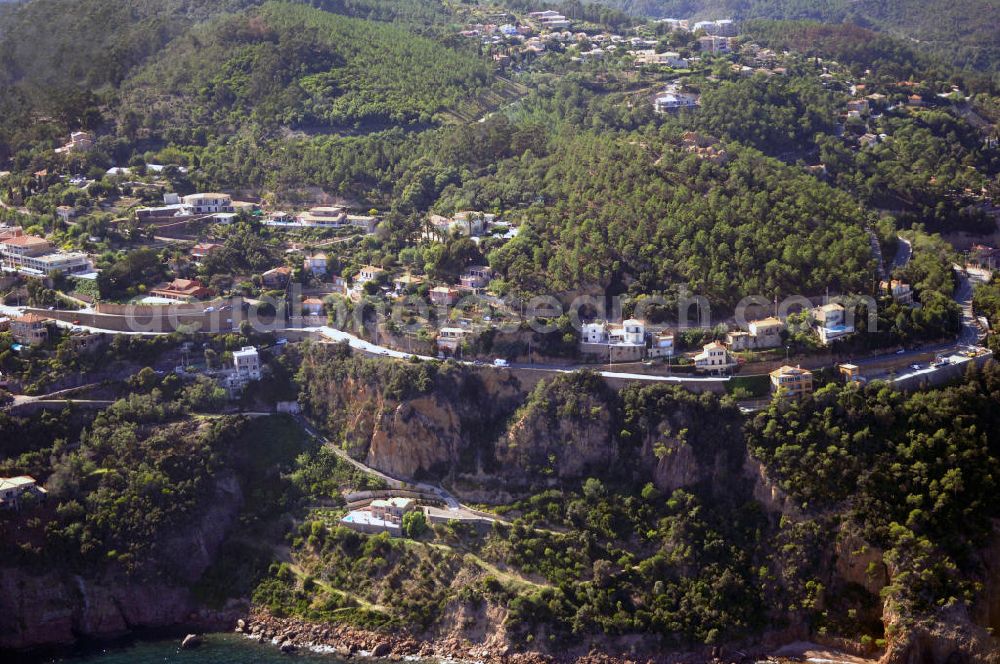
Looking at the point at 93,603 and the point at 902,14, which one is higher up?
the point at 902,14

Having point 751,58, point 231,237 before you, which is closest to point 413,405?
point 231,237

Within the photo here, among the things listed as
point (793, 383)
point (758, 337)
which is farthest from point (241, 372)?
point (793, 383)

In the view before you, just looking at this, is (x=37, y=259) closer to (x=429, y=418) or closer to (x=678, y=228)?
(x=429, y=418)

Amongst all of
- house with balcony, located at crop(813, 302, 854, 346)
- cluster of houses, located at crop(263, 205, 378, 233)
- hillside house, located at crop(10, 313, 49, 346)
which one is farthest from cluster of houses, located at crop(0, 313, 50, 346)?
house with balcony, located at crop(813, 302, 854, 346)

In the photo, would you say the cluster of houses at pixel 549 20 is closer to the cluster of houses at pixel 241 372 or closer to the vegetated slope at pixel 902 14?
the vegetated slope at pixel 902 14

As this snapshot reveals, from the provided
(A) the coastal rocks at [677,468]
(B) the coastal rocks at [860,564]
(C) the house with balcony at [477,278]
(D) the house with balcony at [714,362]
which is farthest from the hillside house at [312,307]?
(B) the coastal rocks at [860,564]

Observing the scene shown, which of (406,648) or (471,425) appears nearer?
(406,648)

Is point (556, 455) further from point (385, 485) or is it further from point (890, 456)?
point (890, 456)

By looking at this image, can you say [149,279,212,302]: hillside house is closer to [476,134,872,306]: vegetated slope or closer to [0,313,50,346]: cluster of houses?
[0,313,50,346]: cluster of houses
